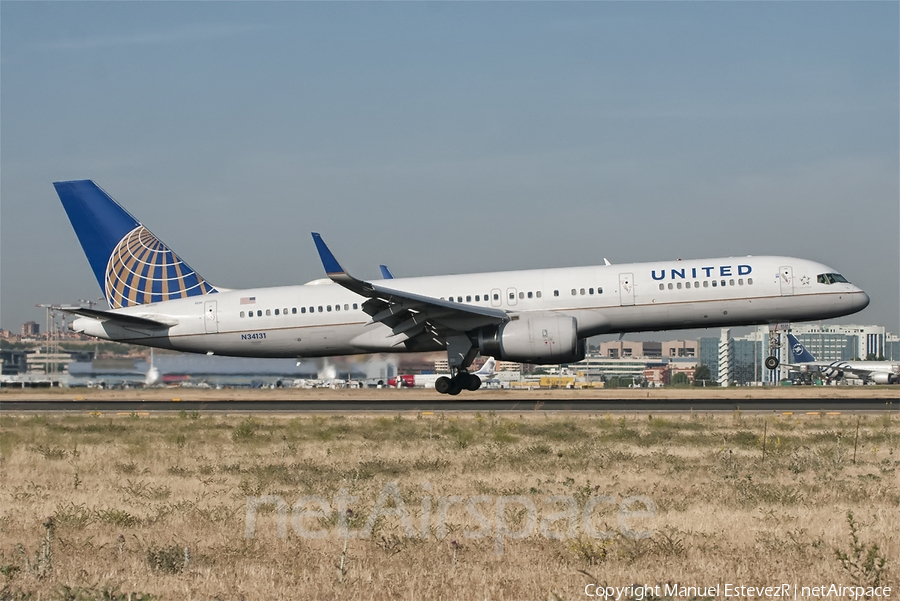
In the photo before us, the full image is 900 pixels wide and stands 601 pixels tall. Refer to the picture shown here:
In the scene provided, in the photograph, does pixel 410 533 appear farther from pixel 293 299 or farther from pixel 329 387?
pixel 329 387

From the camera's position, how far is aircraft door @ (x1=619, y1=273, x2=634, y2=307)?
31391mm

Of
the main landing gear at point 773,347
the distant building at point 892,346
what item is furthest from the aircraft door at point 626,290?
the distant building at point 892,346

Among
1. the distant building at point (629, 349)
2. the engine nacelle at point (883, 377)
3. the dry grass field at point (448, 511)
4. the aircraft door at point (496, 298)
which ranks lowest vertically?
the dry grass field at point (448, 511)

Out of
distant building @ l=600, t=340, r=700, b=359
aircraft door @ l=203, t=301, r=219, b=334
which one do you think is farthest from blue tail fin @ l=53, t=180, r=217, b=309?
distant building @ l=600, t=340, r=700, b=359

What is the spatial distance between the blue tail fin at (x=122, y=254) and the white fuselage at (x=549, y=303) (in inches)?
60.7

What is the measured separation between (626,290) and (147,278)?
56.7 ft

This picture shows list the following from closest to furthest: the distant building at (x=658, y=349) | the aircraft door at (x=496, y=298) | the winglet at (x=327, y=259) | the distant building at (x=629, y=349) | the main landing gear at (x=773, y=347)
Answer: the winglet at (x=327, y=259), the aircraft door at (x=496, y=298), the main landing gear at (x=773, y=347), the distant building at (x=629, y=349), the distant building at (x=658, y=349)

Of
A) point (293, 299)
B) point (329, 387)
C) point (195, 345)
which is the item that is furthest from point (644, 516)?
point (329, 387)

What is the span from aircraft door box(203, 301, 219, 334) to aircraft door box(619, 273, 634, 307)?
45.3 feet

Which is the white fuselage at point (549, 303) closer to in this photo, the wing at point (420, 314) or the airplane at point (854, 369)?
the wing at point (420, 314)

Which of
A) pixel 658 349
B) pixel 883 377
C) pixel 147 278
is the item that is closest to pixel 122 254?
pixel 147 278

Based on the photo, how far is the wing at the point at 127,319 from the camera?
108 feet

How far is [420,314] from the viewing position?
3117 centimetres

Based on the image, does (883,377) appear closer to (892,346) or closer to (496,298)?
(496,298)
